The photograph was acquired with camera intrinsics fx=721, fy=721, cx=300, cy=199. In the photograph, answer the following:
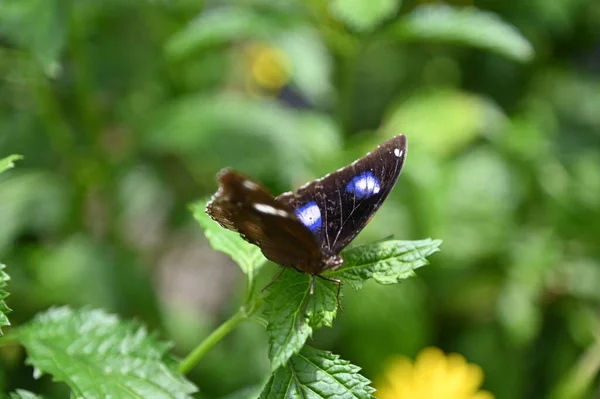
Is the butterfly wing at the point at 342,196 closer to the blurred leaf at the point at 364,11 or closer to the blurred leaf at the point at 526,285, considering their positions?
the blurred leaf at the point at 364,11

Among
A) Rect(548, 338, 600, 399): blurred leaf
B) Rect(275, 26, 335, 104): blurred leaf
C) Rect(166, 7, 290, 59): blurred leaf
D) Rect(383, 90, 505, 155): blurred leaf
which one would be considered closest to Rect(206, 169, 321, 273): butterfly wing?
Rect(166, 7, 290, 59): blurred leaf

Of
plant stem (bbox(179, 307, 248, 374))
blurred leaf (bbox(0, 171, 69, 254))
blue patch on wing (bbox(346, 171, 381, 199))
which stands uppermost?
blurred leaf (bbox(0, 171, 69, 254))

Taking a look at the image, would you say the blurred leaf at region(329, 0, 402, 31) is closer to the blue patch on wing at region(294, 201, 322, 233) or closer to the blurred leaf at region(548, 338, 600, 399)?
the blue patch on wing at region(294, 201, 322, 233)

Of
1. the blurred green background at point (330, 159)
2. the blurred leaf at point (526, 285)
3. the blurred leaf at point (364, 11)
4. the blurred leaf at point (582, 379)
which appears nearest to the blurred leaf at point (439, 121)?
the blurred green background at point (330, 159)

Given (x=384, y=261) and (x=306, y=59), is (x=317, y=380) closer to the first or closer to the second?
(x=384, y=261)

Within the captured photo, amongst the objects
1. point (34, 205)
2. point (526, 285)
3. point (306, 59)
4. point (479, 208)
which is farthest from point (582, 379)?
Result: point (34, 205)

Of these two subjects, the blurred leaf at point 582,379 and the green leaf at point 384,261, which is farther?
the blurred leaf at point 582,379
